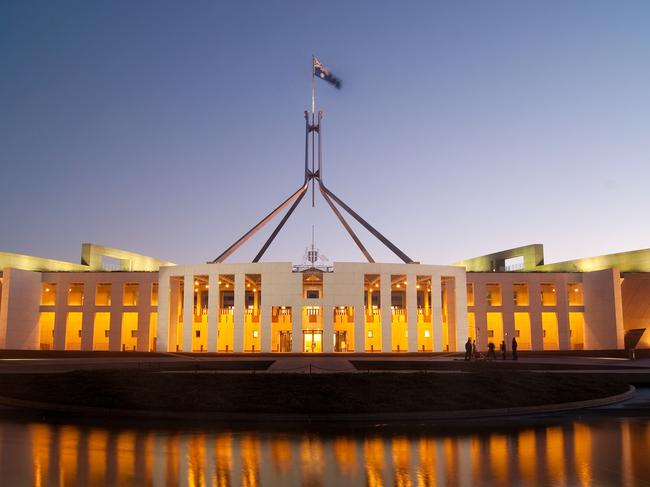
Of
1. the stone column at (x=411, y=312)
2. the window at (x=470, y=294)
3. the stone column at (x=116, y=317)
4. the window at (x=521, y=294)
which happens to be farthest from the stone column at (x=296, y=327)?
the window at (x=521, y=294)

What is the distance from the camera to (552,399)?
59.3ft

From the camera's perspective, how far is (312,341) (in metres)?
48.4

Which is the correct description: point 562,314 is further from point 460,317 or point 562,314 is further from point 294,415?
point 294,415

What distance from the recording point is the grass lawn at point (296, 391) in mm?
16344

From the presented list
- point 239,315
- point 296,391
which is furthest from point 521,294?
point 296,391

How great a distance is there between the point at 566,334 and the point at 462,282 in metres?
11.8

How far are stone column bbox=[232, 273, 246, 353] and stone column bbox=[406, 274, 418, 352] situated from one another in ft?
43.1

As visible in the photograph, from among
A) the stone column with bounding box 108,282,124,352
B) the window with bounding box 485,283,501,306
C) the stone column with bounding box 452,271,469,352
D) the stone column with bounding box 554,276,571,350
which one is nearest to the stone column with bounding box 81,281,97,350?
the stone column with bounding box 108,282,124,352

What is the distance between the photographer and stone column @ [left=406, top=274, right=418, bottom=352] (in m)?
44.6

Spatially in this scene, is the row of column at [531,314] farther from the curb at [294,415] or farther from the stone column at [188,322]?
the curb at [294,415]

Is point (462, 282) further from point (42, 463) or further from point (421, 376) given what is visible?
point (42, 463)

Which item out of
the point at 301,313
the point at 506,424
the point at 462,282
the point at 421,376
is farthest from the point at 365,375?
the point at 462,282

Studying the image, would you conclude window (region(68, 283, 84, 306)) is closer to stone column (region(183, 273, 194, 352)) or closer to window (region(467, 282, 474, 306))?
stone column (region(183, 273, 194, 352))

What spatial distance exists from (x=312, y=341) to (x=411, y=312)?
905 cm
